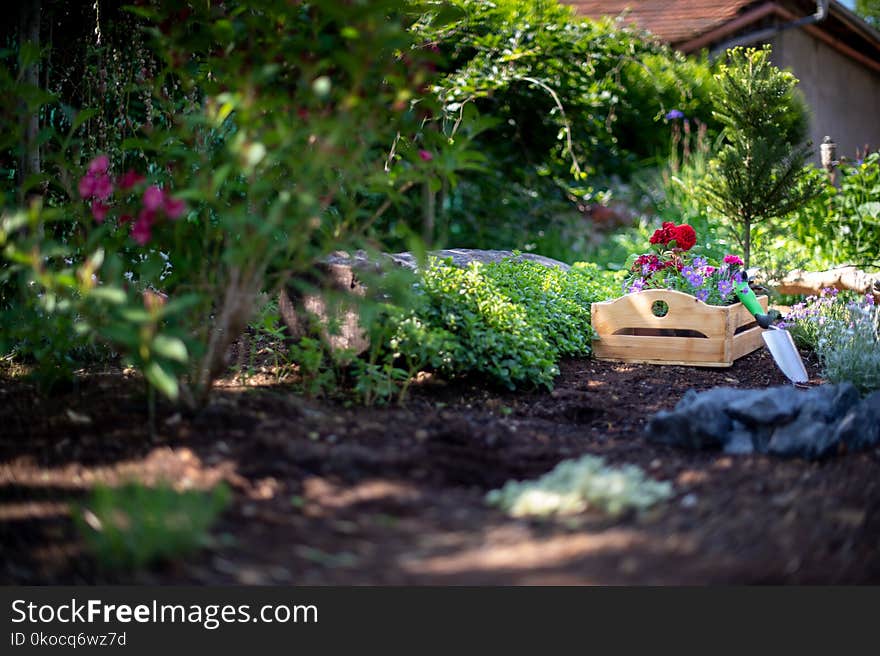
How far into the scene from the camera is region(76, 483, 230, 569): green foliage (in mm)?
1857

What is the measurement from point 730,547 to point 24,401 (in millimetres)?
2576

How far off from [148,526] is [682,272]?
3.61m

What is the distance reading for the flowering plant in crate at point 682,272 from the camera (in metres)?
4.68

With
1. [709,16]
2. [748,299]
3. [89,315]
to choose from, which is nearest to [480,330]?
[748,299]

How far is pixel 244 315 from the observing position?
2.68 metres

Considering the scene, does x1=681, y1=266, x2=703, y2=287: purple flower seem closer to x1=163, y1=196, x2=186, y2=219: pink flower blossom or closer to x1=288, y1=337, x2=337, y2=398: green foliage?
x1=288, y1=337, x2=337, y2=398: green foliage

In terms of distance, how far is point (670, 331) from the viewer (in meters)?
4.71

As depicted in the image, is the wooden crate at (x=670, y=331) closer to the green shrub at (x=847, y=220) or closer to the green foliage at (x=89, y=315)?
the green foliage at (x=89, y=315)

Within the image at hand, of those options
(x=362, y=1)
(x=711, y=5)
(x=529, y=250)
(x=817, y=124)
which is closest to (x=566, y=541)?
(x=362, y=1)

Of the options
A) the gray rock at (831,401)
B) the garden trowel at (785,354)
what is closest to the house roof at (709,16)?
the garden trowel at (785,354)

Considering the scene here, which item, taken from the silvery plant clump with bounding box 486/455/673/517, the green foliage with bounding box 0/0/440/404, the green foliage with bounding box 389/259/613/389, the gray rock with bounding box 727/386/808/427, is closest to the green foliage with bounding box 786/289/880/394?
the gray rock with bounding box 727/386/808/427

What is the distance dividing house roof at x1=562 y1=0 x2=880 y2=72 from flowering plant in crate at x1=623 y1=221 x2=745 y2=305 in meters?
4.35

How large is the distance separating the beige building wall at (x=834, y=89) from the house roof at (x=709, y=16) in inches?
10.0

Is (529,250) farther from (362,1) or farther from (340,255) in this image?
(362,1)
